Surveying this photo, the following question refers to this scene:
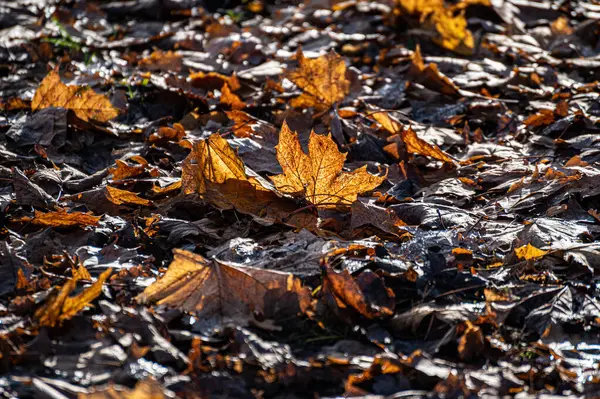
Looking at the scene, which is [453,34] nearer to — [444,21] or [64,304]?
[444,21]

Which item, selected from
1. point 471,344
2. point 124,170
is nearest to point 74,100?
point 124,170

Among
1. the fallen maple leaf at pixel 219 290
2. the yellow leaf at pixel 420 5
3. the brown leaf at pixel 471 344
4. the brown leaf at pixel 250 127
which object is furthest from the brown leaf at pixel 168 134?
the yellow leaf at pixel 420 5

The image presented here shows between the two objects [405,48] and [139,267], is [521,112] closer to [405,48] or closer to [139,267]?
[405,48]

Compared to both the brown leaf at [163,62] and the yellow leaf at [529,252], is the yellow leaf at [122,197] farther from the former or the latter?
the brown leaf at [163,62]

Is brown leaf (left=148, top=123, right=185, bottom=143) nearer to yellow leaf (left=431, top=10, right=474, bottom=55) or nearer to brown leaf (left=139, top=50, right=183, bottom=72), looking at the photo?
brown leaf (left=139, top=50, right=183, bottom=72)

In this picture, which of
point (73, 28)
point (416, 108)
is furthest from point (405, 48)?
point (73, 28)

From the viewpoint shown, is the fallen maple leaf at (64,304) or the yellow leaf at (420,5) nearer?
the fallen maple leaf at (64,304)
